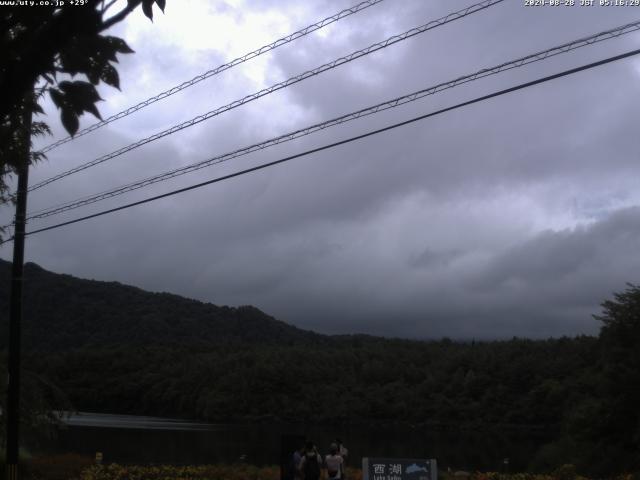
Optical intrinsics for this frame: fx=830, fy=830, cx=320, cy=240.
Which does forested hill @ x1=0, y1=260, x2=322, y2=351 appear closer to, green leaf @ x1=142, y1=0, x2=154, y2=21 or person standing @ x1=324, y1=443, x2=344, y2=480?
person standing @ x1=324, y1=443, x2=344, y2=480

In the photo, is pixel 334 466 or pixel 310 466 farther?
pixel 334 466

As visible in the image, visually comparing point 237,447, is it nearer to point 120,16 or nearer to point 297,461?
point 297,461

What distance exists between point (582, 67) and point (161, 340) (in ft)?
422

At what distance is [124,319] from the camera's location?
138 metres

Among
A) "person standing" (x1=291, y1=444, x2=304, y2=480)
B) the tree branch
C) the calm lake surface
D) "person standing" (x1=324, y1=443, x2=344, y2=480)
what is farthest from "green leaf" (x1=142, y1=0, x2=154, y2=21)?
the calm lake surface

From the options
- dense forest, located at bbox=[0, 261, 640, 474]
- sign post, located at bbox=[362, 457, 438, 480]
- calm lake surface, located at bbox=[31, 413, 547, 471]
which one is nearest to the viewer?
sign post, located at bbox=[362, 457, 438, 480]

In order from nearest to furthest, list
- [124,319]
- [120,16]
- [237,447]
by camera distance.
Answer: [120,16] < [237,447] < [124,319]

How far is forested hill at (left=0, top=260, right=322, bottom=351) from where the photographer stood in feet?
374

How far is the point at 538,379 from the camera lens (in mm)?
88625

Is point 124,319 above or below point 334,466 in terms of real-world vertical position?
above

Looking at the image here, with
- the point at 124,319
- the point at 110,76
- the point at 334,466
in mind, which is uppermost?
the point at 124,319

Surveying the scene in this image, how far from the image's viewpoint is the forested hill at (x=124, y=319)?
374 ft

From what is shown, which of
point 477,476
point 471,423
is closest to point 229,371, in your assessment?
point 471,423

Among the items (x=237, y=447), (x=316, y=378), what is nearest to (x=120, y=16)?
(x=237, y=447)
